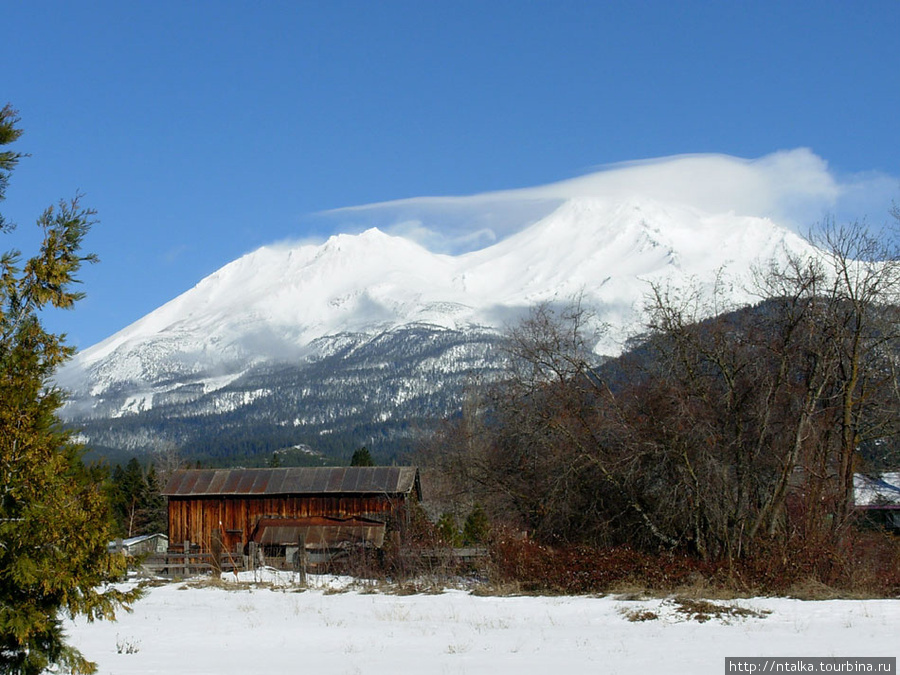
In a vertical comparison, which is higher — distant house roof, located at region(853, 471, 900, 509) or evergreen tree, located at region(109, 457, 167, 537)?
distant house roof, located at region(853, 471, 900, 509)

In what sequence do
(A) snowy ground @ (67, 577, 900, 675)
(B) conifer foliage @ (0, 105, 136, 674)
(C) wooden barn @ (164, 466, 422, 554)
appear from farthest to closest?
(C) wooden barn @ (164, 466, 422, 554) → (A) snowy ground @ (67, 577, 900, 675) → (B) conifer foliage @ (0, 105, 136, 674)

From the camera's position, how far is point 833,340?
2302cm

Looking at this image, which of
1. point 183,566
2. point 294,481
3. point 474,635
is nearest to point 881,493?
point 294,481

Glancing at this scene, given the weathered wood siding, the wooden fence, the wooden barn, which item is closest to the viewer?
the wooden fence

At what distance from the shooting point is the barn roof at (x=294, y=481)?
131 feet

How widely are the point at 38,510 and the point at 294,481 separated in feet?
108

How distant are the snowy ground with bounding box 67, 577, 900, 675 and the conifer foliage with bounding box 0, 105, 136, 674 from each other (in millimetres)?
1938

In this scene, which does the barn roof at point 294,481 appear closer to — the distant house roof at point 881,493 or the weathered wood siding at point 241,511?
the weathered wood siding at point 241,511

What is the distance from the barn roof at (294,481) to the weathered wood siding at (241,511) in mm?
380

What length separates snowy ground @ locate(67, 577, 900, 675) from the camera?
13383 millimetres

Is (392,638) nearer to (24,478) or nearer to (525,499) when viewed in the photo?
(24,478)

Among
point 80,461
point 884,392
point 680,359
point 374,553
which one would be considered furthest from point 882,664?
point 374,553

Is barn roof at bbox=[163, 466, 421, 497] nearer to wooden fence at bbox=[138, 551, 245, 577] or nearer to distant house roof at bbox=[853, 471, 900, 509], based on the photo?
wooden fence at bbox=[138, 551, 245, 577]

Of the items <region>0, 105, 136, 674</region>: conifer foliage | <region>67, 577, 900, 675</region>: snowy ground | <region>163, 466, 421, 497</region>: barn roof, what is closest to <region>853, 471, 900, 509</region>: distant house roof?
<region>67, 577, 900, 675</region>: snowy ground
